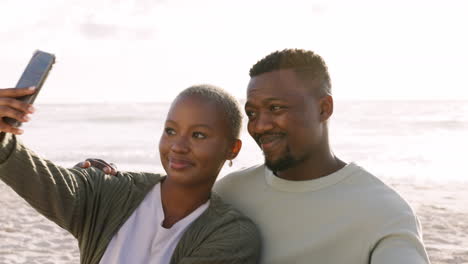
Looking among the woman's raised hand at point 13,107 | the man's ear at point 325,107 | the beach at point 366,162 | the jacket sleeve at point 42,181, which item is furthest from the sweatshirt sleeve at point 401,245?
the beach at point 366,162

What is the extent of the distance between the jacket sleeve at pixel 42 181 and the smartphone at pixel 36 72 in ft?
0.73

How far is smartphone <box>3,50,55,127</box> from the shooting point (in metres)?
2.09

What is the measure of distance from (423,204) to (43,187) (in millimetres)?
7633

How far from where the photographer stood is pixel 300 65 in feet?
9.86

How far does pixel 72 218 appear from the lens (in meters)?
2.54

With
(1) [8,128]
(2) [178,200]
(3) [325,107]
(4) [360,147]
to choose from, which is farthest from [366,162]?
(1) [8,128]

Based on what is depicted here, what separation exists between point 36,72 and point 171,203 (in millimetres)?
897

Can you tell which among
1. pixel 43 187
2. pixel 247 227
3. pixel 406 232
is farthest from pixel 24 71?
pixel 406 232

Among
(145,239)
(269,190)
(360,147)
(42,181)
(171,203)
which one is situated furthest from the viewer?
(360,147)

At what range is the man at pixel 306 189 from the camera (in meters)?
2.54

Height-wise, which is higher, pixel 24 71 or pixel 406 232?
pixel 24 71

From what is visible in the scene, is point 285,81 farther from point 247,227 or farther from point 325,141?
point 247,227

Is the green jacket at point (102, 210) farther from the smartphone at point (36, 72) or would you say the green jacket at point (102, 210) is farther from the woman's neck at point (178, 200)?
the smartphone at point (36, 72)

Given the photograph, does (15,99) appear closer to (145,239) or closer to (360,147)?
(145,239)
